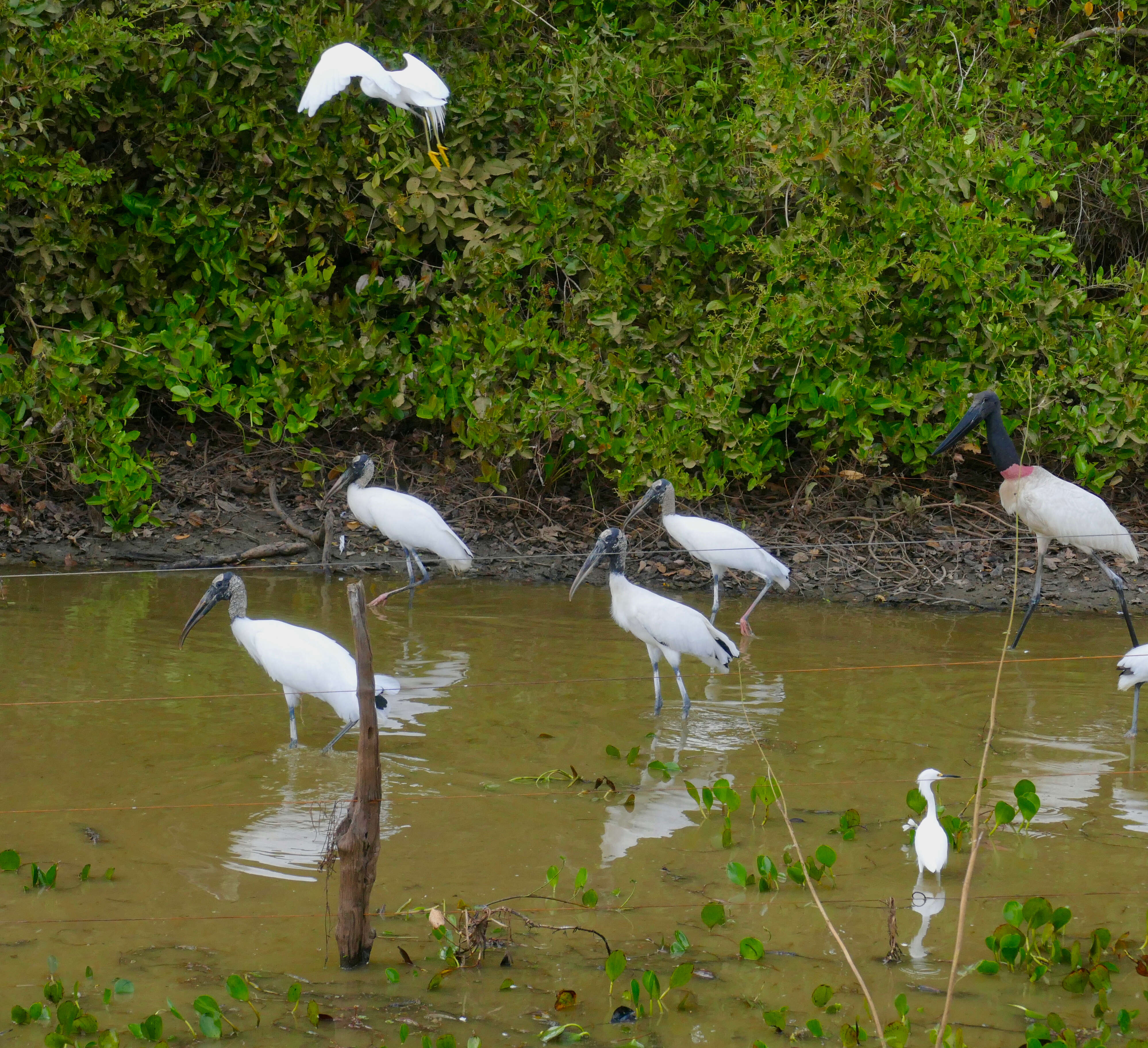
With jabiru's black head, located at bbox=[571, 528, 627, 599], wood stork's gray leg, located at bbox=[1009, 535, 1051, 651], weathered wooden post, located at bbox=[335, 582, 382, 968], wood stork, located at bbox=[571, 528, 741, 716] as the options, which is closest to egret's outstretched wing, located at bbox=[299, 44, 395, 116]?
jabiru's black head, located at bbox=[571, 528, 627, 599]

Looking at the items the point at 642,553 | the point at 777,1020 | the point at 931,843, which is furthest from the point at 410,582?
the point at 777,1020

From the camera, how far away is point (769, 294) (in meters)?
10.1

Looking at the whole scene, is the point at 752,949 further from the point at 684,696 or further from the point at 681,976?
the point at 684,696

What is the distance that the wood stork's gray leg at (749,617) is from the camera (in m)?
8.37

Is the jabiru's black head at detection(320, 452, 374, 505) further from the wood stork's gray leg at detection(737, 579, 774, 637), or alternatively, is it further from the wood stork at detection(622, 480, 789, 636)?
the wood stork's gray leg at detection(737, 579, 774, 637)

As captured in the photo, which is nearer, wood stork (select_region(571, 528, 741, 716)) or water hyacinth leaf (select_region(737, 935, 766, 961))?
water hyacinth leaf (select_region(737, 935, 766, 961))

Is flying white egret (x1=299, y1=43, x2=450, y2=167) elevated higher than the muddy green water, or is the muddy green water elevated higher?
flying white egret (x1=299, y1=43, x2=450, y2=167)

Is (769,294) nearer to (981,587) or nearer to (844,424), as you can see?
(844,424)

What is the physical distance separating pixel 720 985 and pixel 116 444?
7179 millimetres

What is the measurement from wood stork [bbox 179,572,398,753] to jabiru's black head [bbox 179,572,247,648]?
15.7 inches

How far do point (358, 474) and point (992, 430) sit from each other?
4.45 metres

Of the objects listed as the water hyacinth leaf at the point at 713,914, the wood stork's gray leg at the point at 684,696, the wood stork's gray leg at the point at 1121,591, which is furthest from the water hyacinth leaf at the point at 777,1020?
the wood stork's gray leg at the point at 1121,591

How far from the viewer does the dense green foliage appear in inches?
383

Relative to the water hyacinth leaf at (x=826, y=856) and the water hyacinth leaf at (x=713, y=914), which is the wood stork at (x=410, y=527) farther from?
the water hyacinth leaf at (x=713, y=914)
